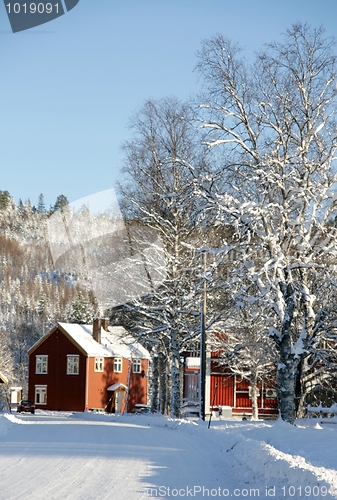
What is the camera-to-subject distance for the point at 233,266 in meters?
22.2

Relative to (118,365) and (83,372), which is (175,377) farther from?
(118,365)

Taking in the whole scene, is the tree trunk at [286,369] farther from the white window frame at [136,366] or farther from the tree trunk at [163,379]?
the white window frame at [136,366]

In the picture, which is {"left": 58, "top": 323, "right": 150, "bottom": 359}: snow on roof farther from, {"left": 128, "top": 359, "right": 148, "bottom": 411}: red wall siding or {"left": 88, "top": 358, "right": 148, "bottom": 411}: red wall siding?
{"left": 128, "top": 359, "right": 148, "bottom": 411}: red wall siding

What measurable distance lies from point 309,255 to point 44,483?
14.0 m

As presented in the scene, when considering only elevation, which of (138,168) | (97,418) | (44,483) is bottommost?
(97,418)

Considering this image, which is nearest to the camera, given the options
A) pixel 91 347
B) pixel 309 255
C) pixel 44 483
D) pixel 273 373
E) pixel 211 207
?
pixel 44 483

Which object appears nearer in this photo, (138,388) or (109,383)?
(109,383)

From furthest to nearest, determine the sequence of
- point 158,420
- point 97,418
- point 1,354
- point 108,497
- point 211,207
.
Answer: point 1,354 < point 97,418 < point 158,420 < point 211,207 < point 108,497

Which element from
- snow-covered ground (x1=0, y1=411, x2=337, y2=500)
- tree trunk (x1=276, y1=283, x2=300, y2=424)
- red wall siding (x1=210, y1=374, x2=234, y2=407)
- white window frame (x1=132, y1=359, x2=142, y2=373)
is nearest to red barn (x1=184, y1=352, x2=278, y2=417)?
red wall siding (x1=210, y1=374, x2=234, y2=407)

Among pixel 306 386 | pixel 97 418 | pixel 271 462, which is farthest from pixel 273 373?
pixel 271 462

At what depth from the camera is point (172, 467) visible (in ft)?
40.1

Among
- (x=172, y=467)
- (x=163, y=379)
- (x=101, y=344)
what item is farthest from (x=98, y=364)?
(x=172, y=467)

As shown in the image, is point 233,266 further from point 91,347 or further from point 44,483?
point 91,347

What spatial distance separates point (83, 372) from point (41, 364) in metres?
5.16
